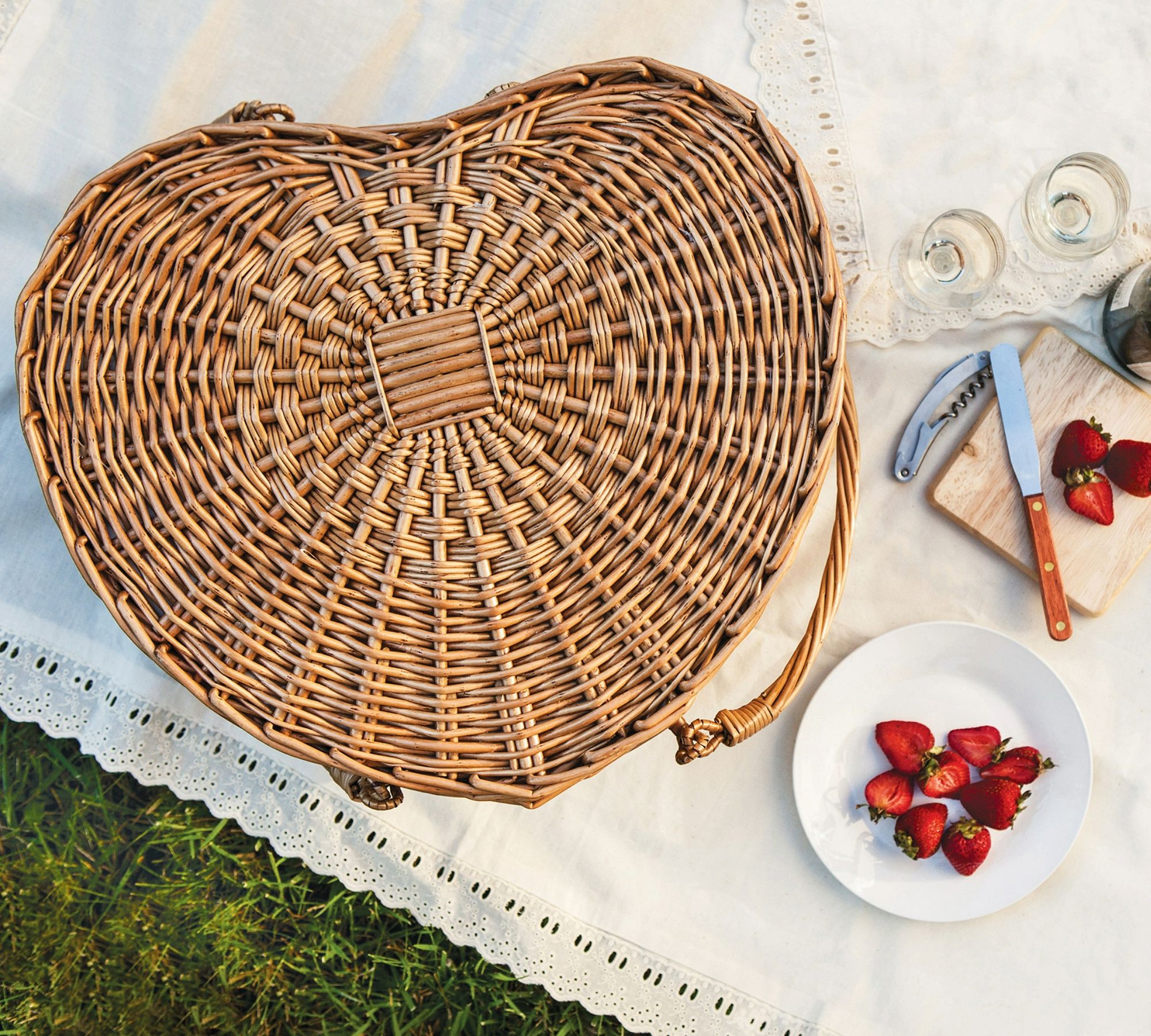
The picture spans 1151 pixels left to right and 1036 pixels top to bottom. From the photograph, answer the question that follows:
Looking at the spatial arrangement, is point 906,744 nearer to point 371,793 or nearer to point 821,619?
point 821,619

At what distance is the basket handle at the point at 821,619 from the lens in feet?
2.63

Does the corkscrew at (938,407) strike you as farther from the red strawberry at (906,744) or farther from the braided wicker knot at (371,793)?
the braided wicker knot at (371,793)

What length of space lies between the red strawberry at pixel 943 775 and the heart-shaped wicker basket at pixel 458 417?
438 millimetres

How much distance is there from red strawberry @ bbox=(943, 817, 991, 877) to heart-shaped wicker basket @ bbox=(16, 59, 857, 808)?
0.49m

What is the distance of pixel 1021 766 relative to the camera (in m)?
1.02

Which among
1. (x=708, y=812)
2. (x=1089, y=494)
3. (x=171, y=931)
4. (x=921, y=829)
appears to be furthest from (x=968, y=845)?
(x=171, y=931)

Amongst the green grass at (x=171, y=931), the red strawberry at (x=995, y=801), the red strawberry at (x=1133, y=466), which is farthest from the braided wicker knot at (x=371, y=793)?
the red strawberry at (x=1133, y=466)

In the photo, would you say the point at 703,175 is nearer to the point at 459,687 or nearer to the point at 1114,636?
the point at 459,687

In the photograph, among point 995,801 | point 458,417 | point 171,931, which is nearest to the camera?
point 458,417

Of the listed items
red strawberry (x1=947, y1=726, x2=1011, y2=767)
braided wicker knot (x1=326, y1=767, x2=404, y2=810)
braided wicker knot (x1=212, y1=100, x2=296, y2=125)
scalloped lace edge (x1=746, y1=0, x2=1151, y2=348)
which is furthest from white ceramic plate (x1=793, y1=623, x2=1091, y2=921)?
braided wicker knot (x1=212, y1=100, x2=296, y2=125)

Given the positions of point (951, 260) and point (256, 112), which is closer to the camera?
point (256, 112)

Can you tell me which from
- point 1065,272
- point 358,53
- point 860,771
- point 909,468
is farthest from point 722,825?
point 358,53

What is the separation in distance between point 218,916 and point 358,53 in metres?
1.11

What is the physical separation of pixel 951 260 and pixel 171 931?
4.36 ft
